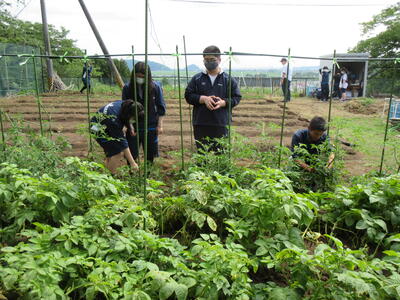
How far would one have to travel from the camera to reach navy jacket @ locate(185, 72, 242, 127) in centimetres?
367

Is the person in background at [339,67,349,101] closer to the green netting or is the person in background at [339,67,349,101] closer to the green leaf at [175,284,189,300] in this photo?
the green netting

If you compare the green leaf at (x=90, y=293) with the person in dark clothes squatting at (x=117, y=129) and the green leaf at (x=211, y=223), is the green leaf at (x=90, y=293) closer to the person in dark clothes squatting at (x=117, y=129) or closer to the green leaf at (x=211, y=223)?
→ the green leaf at (x=211, y=223)

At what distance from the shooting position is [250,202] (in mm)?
2127

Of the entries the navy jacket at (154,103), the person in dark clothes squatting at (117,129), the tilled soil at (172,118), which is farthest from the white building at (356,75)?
the person in dark clothes squatting at (117,129)

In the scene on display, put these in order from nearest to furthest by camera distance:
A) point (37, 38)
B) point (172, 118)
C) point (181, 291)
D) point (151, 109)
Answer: point (181, 291), point (151, 109), point (172, 118), point (37, 38)

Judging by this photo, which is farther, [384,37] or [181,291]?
[384,37]

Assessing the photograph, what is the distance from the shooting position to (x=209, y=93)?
370 cm

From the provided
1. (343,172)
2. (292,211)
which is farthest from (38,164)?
(343,172)

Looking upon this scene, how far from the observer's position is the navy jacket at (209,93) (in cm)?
367

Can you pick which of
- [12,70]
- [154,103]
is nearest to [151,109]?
[154,103]

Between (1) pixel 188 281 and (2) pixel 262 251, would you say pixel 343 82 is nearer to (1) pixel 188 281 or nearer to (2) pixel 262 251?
(2) pixel 262 251

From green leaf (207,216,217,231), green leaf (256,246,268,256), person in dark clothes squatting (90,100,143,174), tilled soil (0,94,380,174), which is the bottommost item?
tilled soil (0,94,380,174)

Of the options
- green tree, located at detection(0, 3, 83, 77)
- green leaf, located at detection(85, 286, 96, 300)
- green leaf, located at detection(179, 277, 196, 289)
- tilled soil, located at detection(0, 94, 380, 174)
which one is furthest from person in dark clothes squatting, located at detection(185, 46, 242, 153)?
green tree, located at detection(0, 3, 83, 77)

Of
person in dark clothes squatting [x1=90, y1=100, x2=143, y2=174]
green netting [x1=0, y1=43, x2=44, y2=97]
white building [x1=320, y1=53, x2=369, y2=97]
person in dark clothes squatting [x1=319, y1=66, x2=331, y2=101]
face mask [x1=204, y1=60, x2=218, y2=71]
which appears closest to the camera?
person in dark clothes squatting [x1=90, y1=100, x2=143, y2=174]
